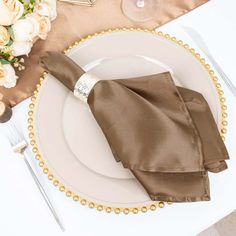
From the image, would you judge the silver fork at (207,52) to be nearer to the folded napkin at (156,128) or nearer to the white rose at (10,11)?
the folded napkin at (156,128)

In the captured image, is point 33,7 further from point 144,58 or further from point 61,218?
point 61,218

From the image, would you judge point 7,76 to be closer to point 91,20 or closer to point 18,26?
point 18,26

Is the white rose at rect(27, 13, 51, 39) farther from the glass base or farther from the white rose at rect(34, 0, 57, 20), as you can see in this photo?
the glass base

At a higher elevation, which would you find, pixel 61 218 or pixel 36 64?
pixel 36 64

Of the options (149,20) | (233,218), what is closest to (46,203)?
(149,20)

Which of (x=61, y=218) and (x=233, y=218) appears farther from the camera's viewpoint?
(x=233, y=218)

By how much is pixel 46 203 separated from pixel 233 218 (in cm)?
92

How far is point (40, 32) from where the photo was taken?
66 cm

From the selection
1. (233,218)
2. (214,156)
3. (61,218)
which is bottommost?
(233,218)

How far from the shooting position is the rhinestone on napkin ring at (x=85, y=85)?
0.66 m


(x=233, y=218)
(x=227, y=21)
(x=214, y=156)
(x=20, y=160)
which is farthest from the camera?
(x=233, y=218)

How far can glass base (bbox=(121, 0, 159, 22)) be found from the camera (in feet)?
2.68

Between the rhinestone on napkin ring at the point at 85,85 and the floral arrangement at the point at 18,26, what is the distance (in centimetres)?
12

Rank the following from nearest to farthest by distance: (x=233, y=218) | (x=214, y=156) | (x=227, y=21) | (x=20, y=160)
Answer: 1. (x=214, y=156)
2. (x=20, y=160)
3. (x=227, y=21)
4. (x=233, y=218)
